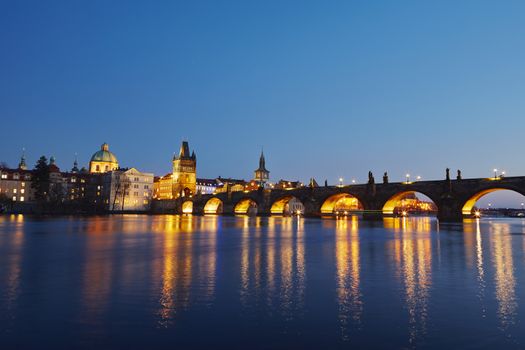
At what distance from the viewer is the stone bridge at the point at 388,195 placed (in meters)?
73.4

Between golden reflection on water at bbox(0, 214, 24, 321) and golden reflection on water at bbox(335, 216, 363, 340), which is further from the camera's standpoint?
golden reflection on water at bbox(0, 214, 24, 321)

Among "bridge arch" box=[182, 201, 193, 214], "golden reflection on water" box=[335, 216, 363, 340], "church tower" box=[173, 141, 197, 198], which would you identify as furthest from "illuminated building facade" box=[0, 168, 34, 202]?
"golden reflection on water" box=[335, 216, 363, 340]

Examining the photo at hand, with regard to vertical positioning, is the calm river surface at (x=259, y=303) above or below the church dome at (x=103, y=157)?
below

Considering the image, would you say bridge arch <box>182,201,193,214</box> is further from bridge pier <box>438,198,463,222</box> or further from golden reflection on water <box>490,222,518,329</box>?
golden reflection on water <box>490,222,518,329</box>

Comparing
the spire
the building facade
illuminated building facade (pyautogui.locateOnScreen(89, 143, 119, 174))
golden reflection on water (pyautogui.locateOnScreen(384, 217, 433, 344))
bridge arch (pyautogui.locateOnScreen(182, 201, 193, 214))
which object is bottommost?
golden reflection on water (pyautogui.locateOnScreen(384, 217, 433, 344))

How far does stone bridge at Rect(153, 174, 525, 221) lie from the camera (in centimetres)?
7338

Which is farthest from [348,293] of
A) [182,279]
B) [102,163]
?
[102,163]

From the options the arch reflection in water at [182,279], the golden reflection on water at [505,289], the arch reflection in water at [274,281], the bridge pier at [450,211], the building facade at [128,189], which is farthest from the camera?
the building facade at [128,189]

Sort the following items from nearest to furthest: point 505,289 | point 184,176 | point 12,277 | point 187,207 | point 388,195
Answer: point 505,289, point 12,277, point 388,195, point 187,207, point 184,176

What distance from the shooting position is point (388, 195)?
8744 centimetres

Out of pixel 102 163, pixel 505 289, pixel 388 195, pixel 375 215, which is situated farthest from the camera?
pixel 102 163

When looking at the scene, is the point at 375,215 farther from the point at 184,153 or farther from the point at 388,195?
the point at 184,153

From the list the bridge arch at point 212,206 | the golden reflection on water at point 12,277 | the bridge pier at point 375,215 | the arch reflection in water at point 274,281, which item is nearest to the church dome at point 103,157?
the bridge arch at point 212,206

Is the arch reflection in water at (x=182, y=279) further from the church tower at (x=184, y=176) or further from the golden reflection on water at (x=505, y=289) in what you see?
the church tower at (x=184, y=176)
